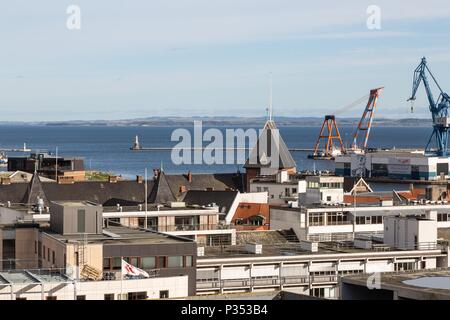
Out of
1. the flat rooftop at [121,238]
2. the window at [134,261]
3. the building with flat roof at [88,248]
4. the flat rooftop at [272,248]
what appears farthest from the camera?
the flat rooftop at [272,248]

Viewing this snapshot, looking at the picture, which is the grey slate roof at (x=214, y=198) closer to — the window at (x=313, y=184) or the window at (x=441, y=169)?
the window at (x=313, y=184)

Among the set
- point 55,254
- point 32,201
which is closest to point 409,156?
point 32,201

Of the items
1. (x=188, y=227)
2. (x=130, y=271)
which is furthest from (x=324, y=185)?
(x=130, y=271)

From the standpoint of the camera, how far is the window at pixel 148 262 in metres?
24.6

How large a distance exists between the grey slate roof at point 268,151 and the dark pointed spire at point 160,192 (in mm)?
11451

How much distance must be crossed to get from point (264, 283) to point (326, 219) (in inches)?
381

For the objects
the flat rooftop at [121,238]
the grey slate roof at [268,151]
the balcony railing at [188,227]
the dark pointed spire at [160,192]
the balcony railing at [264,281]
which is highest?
the grey slate roof at [268,151]

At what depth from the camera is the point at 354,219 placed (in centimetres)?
3850

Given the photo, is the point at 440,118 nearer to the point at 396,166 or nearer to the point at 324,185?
the point at 396,166

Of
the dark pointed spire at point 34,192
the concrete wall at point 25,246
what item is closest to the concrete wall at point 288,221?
the dark pointed spire at point 34,192

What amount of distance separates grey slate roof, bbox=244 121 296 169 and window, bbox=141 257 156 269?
115 feet

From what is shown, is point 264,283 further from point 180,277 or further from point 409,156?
point 409,156

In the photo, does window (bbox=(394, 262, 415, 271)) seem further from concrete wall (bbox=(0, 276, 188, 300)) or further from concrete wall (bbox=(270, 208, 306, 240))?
concrete wall (bbox=(0, 276, 188, 300))
